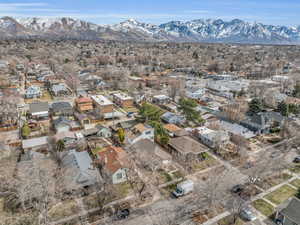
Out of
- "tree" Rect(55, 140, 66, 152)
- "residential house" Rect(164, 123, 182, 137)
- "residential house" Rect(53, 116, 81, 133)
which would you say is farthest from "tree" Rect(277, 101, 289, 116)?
"tree" Rect(55, 140, 66, 152)

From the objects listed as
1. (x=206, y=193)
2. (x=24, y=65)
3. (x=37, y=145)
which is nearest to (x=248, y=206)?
(x=206, y=193)

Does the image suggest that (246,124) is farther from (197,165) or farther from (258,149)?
(197,165)

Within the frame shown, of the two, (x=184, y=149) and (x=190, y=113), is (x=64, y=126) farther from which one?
(x=190, y=113)

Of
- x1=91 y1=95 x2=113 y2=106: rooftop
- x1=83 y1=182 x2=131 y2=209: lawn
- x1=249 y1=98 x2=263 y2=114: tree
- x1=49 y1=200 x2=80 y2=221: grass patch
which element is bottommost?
x1=49 y1=200 x2=80 y2=221: grass patch

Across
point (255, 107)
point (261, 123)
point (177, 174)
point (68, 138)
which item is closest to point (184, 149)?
point (177, 174)

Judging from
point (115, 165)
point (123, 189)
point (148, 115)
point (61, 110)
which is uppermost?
point (148, 115)

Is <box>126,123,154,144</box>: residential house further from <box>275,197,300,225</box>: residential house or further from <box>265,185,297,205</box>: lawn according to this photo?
<box>275,197,300,225</box>: residential house
